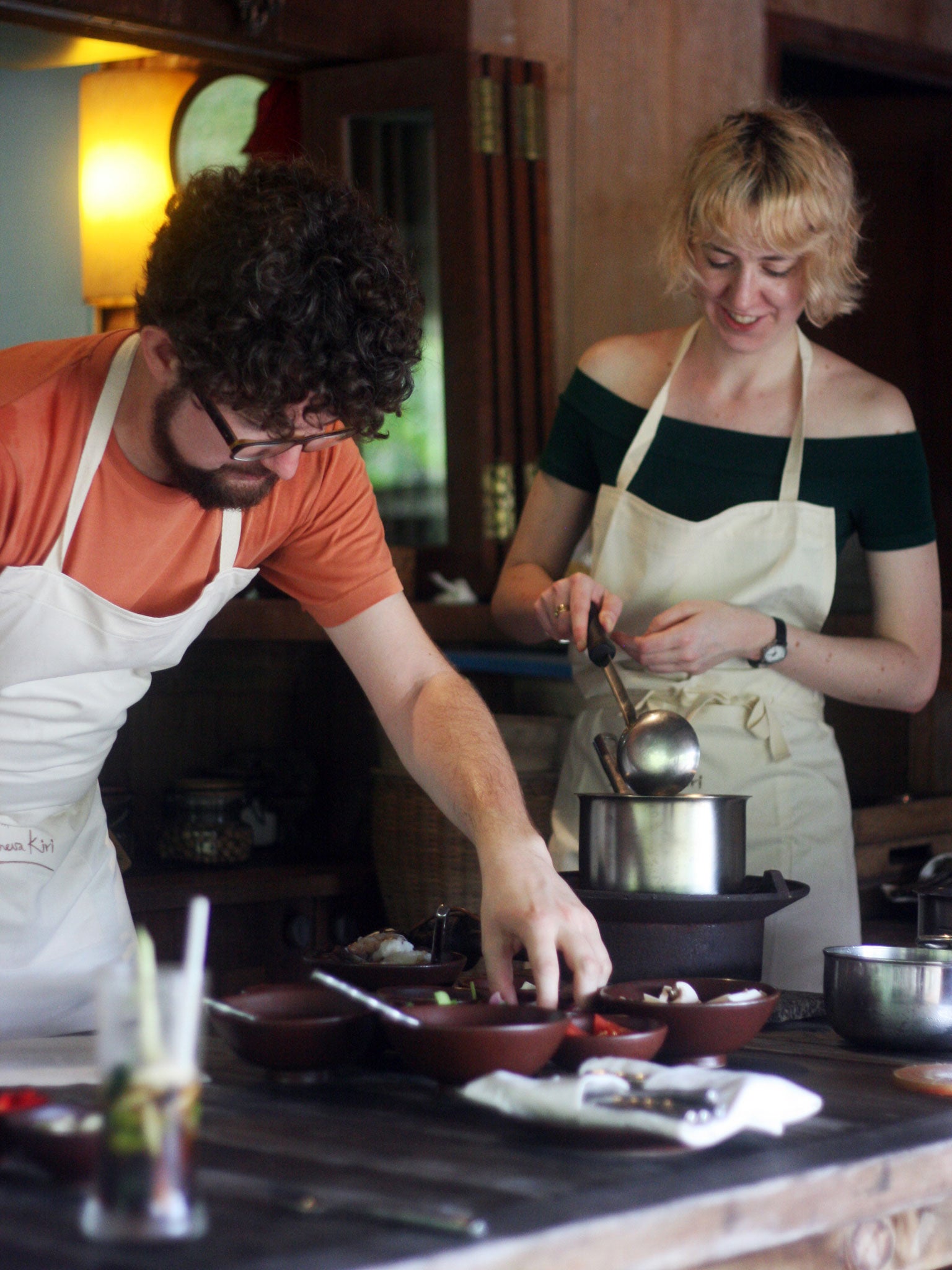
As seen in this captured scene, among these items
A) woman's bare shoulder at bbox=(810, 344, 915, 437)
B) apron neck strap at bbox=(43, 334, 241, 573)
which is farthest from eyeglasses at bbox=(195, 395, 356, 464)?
woman's bare shoulder at bbox=(810, 344, 915, 437)

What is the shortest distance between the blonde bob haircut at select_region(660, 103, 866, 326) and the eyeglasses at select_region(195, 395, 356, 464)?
0.86 meters

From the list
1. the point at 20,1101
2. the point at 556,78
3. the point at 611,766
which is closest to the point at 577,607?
the point at 611,766

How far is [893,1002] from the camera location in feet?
5.44

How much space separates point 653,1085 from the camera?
1.34m

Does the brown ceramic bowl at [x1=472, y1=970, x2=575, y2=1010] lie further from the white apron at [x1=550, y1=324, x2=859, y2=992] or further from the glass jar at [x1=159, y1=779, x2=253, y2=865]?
the glass jar at [x1=159, y1=779, x2=253, y2=865]

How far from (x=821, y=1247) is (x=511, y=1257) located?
0.34m

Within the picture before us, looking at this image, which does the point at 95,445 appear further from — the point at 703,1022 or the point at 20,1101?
the point at 703,1022

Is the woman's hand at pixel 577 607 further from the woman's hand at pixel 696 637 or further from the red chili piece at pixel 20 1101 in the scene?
the red chili piece at pixel 20 1101

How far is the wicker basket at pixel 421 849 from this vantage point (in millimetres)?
3135

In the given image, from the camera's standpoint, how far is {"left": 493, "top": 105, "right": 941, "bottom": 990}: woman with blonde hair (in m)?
2.32

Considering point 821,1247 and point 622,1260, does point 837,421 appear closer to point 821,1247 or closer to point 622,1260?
point 821,1247

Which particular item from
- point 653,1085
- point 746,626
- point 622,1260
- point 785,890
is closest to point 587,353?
point 746,626

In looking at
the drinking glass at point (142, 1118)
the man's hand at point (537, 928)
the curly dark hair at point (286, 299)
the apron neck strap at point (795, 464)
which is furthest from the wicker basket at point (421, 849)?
the drinking glass at point (142, 1118)

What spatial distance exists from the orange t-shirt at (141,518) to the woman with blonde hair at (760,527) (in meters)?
0.37
